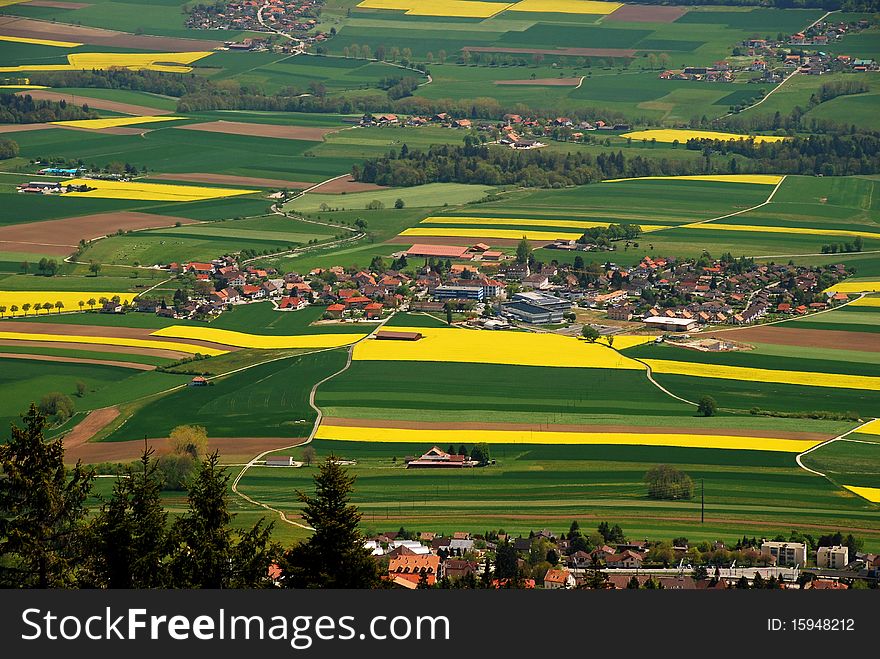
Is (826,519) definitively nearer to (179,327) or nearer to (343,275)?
(179,327)

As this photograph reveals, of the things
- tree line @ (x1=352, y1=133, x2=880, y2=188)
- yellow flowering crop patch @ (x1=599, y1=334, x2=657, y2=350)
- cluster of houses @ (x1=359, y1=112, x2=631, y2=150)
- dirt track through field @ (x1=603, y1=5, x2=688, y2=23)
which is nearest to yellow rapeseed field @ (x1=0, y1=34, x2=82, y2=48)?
cluster of houses @ (x1=359, y1=112, x2=631, y2=150)

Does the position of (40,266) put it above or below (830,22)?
below

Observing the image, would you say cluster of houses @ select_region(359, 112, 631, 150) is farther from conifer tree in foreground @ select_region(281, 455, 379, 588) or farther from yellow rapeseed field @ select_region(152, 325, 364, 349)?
conifer tree in foreground @ select_region(281, 455, 379, 588)

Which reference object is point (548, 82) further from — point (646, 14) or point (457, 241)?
point (457, 241)

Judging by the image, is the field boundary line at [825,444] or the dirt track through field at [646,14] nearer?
the field boundary line at [825,444]

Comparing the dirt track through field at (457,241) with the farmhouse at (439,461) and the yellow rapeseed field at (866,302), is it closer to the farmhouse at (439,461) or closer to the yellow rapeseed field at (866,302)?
the yellow rapeseed field at (866,302)

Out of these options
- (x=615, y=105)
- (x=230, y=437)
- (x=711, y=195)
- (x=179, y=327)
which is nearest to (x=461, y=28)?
(x=615, y=105)

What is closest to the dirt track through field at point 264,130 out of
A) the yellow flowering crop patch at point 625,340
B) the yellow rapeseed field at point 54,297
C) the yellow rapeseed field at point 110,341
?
the yellow rapeseed field at point 54,297
